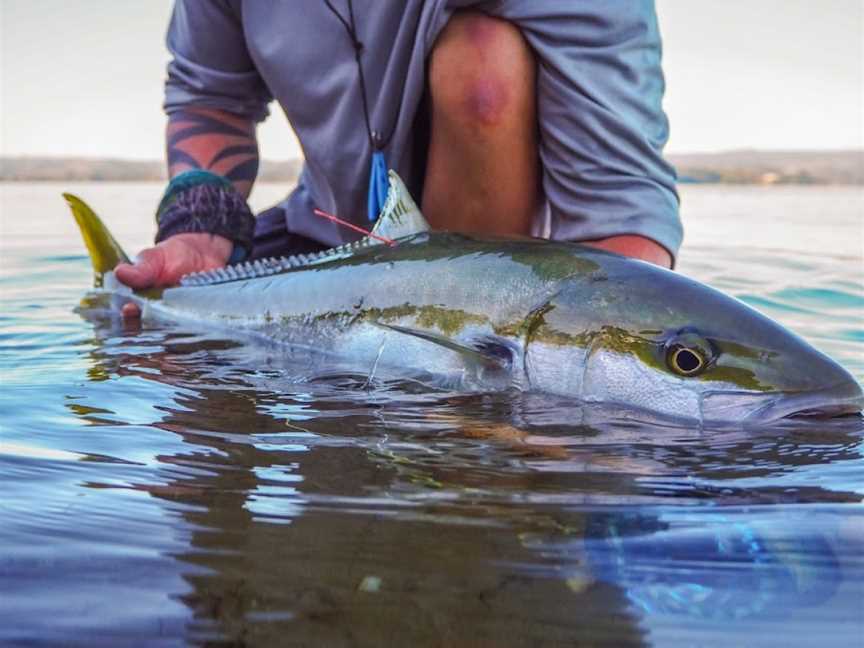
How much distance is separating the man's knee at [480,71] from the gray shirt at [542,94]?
34 millimetres

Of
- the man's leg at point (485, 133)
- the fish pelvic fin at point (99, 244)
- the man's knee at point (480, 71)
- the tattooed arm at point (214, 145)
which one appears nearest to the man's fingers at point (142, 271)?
the fish pelvic fin at point (99, 244)

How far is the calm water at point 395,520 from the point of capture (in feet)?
2.90

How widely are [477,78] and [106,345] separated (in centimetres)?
108

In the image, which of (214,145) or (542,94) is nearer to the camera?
(542,94)

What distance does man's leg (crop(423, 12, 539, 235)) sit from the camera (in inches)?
96.8

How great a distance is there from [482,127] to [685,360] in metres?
1.00

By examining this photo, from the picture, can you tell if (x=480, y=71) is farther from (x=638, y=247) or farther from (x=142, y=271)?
(x=142, y=271)

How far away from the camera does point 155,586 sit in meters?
0.94

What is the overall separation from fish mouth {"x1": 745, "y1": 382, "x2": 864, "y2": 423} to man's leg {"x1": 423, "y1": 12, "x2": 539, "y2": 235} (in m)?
1.08

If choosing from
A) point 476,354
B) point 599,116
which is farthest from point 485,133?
point 476,354

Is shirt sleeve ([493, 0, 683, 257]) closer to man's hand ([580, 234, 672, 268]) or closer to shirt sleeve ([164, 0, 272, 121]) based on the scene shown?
man's hand ([580, 234, 672, 268])

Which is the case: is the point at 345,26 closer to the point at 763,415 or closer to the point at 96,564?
the point at 763,415

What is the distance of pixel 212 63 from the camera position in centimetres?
334

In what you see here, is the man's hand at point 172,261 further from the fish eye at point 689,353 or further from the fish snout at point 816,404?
the fish snout at point 816,404
